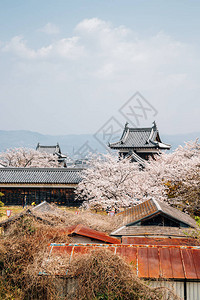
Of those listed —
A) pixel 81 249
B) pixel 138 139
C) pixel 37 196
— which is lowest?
pixel 37 196

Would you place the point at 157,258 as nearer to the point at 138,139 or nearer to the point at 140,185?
the point at 140,185

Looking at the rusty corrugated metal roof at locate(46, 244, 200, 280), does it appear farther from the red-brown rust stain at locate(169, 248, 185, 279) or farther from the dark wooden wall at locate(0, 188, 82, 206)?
the dark wooden wall at locate(0, 188, 82, 206)

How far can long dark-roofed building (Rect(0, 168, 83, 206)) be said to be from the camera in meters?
29.5

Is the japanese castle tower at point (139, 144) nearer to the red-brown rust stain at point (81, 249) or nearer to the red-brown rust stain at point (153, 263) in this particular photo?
the red-brown rust stain at point (81, 249)

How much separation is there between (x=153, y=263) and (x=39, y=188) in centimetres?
2336

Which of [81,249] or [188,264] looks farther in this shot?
[81,249]

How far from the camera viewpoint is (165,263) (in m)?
8.00

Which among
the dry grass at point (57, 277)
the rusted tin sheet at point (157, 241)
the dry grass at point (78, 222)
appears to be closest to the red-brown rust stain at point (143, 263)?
the dry grass at point (57, 277)

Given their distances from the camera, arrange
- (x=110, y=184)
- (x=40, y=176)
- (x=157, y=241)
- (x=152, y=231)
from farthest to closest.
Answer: (x=40, y=176)
(x=110, y=184)
(x=152, y=231)
(x=157, y=241)

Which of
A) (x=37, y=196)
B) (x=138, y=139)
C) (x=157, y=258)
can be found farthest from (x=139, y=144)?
(x=157, y=258)

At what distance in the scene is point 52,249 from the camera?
28.8 ft

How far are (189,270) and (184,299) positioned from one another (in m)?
0.73

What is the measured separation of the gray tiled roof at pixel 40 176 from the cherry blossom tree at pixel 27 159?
1574 centimetres

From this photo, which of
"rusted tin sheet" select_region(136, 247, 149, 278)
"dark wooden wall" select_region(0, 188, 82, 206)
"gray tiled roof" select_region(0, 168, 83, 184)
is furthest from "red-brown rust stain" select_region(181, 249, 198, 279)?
"dark wooden wall" select_region(0, 188, 82, 206)
